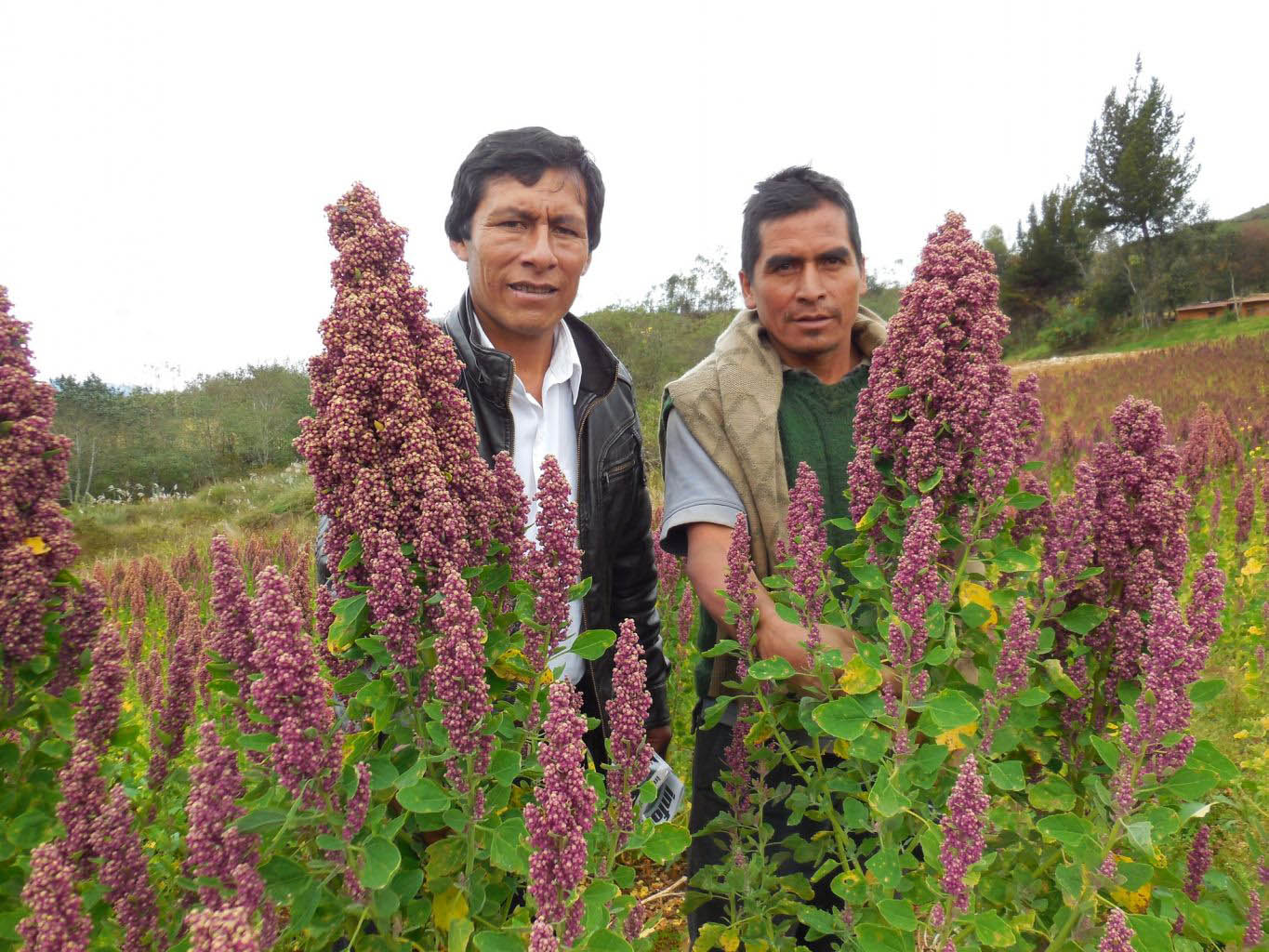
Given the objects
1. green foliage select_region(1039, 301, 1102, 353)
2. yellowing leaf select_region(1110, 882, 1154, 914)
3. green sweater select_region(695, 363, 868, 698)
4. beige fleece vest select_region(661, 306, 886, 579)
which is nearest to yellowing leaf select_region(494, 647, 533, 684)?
beige fleece vest select_region(661, 306, 886, 579)

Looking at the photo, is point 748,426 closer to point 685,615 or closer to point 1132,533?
point 1132,533

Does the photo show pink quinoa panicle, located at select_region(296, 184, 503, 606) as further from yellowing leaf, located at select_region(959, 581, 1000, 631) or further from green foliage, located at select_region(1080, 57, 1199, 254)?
green foliage, located at select_region(1080, 57, 1199, 254)

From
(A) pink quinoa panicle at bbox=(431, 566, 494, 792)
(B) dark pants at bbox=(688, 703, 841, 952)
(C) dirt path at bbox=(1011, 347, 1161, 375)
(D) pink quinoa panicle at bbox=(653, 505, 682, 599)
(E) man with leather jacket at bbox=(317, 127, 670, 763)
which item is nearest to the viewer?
Answer: (A) pink quinoa panicle at bbox=(431, 566, 494, 792)

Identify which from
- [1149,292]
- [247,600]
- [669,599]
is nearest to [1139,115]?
[1149,292]

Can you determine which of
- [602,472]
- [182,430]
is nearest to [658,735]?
[602,472]

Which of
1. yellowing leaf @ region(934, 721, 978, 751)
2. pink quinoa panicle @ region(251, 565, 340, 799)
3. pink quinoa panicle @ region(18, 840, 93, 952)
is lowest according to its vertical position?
yellowing leaf @ region(934, 721, 978, 751)

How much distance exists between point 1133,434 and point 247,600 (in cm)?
241

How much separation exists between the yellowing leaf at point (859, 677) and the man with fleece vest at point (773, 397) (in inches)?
36.2

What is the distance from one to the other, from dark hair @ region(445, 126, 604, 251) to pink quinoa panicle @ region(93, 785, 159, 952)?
8.06 feet

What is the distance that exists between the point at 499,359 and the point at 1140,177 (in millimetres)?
57935

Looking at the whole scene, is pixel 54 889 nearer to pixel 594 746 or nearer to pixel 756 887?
pixel 756 887

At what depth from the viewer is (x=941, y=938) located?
4.83ft

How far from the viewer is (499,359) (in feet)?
9.74

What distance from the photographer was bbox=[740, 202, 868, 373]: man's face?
2.78 m
